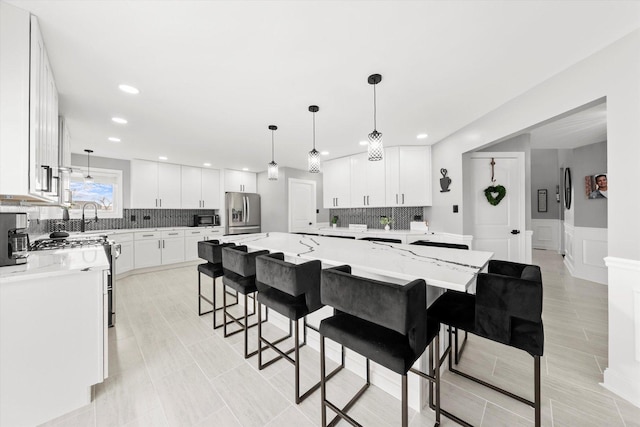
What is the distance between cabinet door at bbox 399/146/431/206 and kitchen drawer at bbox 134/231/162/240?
4.98 meters

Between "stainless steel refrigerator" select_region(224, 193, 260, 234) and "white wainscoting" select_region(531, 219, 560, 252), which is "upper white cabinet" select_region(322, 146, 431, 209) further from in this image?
"white wainscoting" select_region(531, 219, 560, 252)

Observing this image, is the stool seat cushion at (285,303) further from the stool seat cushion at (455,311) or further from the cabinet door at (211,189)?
the cabinet door at (211,189)

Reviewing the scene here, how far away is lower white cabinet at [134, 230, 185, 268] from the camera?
185 inches

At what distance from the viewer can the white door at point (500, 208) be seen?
3.55m

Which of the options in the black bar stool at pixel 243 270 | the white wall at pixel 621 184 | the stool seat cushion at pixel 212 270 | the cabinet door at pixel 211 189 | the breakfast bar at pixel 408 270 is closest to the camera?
the breakfast bar at pixel 408 270

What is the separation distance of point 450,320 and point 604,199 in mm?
4555

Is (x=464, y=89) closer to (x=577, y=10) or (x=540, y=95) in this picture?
(x=540, y=95)

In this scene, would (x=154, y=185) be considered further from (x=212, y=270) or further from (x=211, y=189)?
(x=212, y=270)

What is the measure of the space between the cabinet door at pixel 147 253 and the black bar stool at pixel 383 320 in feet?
16.2

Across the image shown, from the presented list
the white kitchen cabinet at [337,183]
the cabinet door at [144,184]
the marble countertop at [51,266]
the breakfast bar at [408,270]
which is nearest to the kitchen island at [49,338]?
the marble countertop at [51,266]

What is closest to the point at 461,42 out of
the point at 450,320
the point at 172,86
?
the point at 450,320

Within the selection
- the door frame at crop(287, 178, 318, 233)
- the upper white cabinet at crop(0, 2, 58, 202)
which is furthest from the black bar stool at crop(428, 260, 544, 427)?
the door frame at crop(287, 178, 318, 233)

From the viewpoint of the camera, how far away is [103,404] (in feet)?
5.02

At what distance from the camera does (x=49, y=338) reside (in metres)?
1.41
